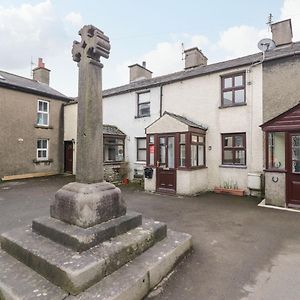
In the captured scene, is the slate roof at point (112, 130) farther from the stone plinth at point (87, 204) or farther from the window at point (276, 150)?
the stone plinth at point (87, 204)

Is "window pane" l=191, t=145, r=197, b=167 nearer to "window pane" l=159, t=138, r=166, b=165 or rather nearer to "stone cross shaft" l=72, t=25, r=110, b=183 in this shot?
"window pane" l=159, t=138, r=166, b=165

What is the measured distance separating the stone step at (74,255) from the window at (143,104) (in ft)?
34.9

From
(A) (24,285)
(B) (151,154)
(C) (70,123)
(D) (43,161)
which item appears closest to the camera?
(A) (24,285)

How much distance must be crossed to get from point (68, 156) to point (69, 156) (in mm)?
117

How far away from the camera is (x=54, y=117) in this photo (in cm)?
1750

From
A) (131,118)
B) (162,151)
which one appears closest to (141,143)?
(131,118)

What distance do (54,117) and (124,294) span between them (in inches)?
659

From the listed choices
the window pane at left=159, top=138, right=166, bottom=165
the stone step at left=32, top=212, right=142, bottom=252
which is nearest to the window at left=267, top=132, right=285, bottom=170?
the window pane at left=159, top=138, right=166, bottom=165

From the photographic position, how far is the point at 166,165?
11141 mm

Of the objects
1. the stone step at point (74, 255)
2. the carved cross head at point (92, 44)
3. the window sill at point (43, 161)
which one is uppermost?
the carved cross head at point (92, 44)

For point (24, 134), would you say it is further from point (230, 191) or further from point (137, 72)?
point (230, 191)

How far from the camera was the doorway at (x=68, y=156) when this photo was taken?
1787 centimetres

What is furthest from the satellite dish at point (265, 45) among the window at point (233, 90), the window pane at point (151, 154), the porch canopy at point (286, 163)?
the window pane at point (151, 154)

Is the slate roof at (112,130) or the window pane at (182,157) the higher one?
the slate roof at (112,130)
